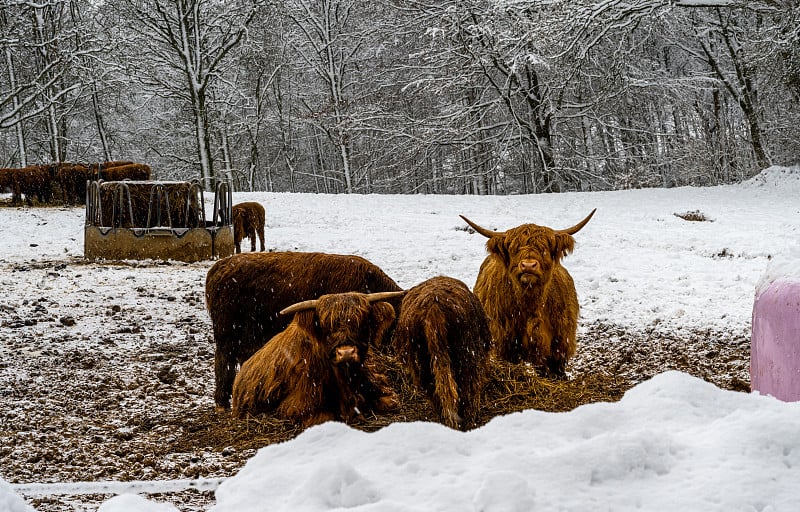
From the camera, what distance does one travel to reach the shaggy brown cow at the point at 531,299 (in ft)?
17.8

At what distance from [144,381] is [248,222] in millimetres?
7314

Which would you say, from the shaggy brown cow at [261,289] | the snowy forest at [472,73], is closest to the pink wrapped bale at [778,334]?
the shaggy brown cow at [261,289]

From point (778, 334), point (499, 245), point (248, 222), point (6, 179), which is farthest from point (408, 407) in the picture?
point (6, 179)

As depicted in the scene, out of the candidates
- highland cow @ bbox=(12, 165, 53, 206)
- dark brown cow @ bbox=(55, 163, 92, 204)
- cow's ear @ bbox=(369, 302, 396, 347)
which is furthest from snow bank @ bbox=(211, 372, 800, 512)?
highland cow @ bbox=(12, 165, 53, 206)

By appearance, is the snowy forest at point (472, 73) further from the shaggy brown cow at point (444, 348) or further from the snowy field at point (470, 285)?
the shaggy brown cow at point (444, 348)

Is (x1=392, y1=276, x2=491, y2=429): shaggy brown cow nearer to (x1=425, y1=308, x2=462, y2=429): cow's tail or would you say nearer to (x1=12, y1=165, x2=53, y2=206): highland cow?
(x1=425, y1=308, x2=462, y2=429): cow's tail

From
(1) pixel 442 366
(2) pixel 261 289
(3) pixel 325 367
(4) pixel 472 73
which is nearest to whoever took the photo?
(1) pixel 442 366

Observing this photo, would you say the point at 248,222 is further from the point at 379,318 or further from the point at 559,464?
the point at 559,464

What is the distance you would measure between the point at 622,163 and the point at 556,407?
86.2ft

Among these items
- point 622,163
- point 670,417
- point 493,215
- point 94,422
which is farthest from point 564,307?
point 622,163

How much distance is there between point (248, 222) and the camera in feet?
44.2

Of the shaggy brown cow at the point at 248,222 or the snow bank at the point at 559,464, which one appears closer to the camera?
the snow bank at the point at 559,464

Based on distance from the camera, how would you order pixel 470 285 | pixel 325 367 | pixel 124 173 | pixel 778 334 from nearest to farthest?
pixel 778 334
pixel 325 367
pixel 470 285
pixel 124 173

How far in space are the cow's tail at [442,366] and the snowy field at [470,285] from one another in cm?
141
